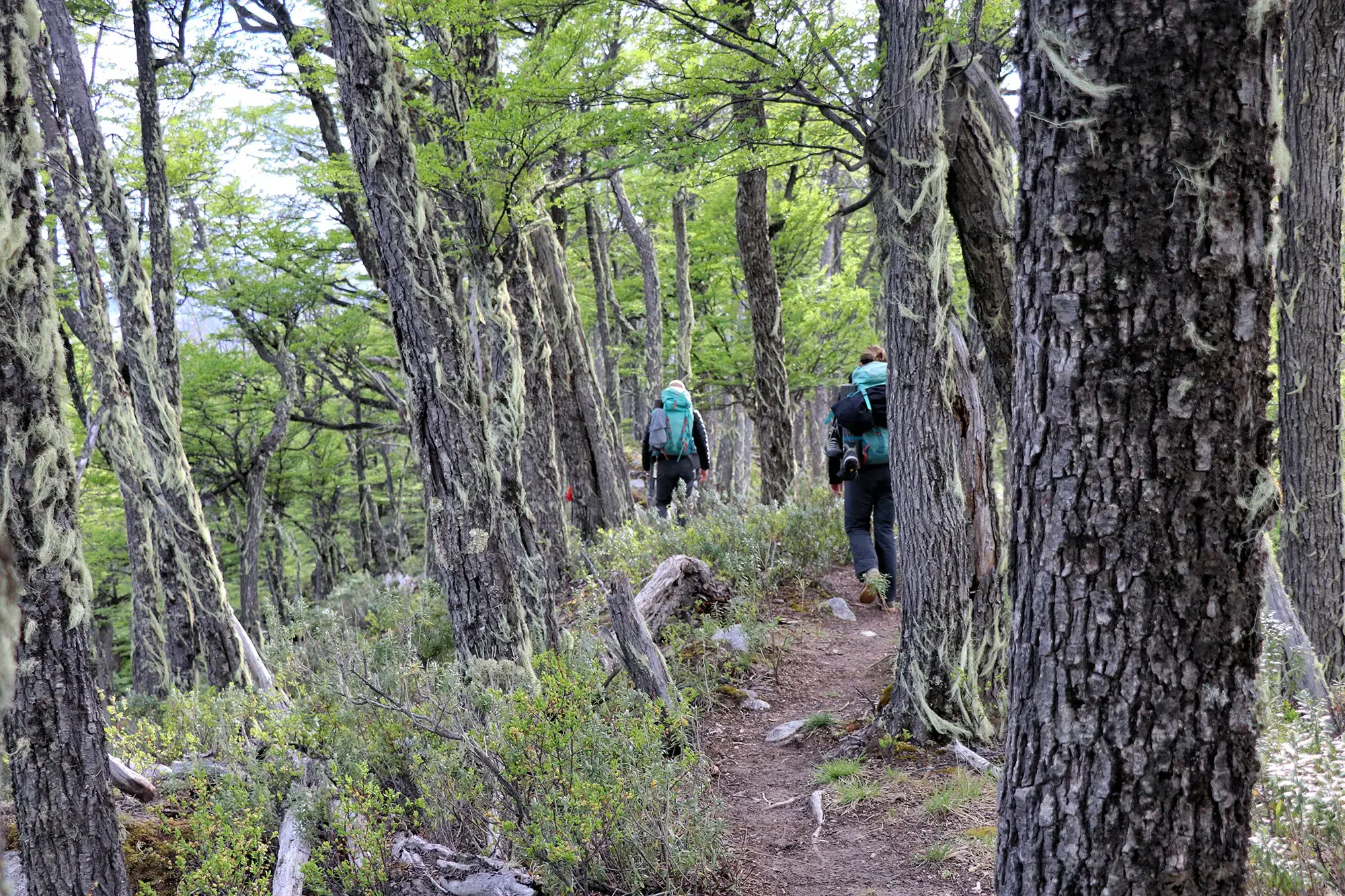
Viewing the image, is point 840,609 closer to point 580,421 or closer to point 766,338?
point 766,338

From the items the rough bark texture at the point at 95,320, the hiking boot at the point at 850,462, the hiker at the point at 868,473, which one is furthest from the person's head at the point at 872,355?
the rough bark texture at the point at 95,320

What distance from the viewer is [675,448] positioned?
9.67 m

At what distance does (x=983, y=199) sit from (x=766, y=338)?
18.2ft

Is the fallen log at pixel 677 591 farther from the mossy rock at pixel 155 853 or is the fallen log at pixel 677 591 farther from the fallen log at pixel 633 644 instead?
the mossy rock at pixel 155 853

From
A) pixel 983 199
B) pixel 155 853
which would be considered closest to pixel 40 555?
pixel 155 853

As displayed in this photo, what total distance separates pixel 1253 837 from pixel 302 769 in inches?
160

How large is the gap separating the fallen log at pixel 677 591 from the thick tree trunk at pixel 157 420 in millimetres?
4105

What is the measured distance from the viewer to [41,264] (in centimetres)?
313

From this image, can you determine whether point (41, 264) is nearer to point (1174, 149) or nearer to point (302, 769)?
point (302, 769)

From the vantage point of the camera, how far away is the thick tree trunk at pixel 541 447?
841cm

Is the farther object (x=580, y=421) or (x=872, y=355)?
(x=580, y=421)

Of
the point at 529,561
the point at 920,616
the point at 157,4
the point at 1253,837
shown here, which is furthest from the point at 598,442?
the point at 1253,837

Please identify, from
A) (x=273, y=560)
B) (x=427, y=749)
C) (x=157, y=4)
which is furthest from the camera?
(x=273, y=560)

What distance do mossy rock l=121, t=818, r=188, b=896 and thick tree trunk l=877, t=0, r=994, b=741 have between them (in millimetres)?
3647
